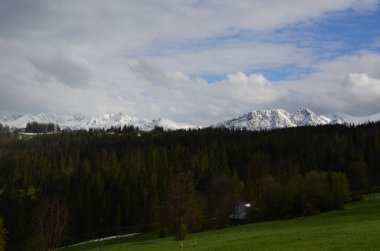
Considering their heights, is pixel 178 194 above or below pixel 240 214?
above

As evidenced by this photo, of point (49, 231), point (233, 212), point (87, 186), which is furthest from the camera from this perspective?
point (87, 186)

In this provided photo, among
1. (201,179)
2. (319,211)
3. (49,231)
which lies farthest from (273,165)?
(49,231)

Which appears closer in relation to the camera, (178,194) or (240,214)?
(178,194)

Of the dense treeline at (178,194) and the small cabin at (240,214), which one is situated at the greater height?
the dense treeline at (178,194)

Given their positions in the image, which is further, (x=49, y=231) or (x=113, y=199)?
(x=113, y=199)

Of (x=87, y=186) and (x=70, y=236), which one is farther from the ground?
(x=87, y=186)

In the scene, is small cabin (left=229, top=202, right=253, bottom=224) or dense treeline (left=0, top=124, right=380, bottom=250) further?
small cabin (left=229, top=202, right=253, bottom=224)

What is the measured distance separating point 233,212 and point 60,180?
71876mm

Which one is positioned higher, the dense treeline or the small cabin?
the dense treeline

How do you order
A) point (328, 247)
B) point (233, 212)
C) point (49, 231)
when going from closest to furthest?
point (328, 247)
point (49, 231)
point (233, 212)

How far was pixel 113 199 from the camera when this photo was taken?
139m

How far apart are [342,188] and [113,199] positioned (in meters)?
71.4

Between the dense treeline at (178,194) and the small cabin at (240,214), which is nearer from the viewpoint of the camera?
the dense treeline at (178,194)

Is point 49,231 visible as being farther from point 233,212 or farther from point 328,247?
point 328,247
